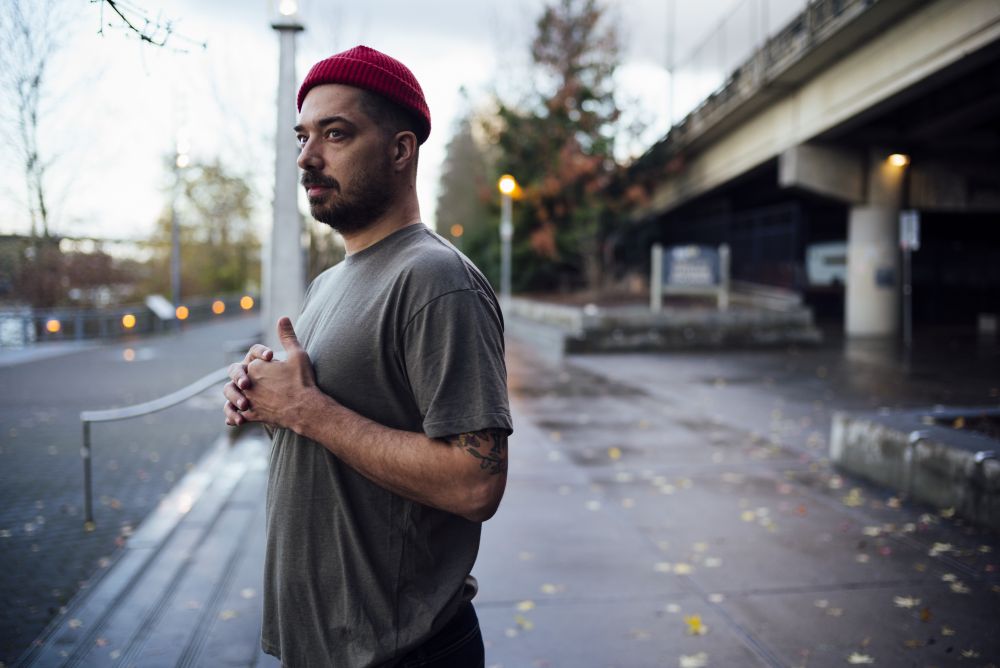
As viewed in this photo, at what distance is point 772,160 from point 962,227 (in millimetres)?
10589

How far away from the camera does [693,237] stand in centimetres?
3438

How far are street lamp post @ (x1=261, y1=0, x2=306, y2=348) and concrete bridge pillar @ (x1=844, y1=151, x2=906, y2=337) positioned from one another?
20.6 metres

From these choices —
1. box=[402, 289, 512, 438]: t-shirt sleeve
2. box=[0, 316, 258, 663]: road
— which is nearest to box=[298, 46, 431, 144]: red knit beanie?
box=[402, 289, 512, 438]: t-shirt sleeve

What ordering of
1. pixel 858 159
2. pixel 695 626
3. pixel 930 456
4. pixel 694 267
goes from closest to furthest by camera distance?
pixel 695 626 < pixel 930 456 < pixel 694 267 < pixel 858 159

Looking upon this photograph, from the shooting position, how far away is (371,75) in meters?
1.75

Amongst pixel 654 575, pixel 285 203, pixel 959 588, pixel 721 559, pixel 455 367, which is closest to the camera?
pixel 455 367

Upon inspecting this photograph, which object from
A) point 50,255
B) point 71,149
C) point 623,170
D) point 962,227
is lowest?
point 50,255

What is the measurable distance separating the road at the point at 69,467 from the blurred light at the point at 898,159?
63.6 feet

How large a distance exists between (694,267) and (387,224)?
777 inches

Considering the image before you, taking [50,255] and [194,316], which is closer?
[50,255]

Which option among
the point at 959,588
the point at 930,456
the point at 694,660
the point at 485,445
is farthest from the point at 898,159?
the point at 485,445

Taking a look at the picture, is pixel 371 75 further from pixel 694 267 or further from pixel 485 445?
pixel 694 267

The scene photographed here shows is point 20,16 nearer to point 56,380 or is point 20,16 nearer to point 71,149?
point 71,149

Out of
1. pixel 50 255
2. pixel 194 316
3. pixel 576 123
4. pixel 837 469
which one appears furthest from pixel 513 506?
pixel 194 316
